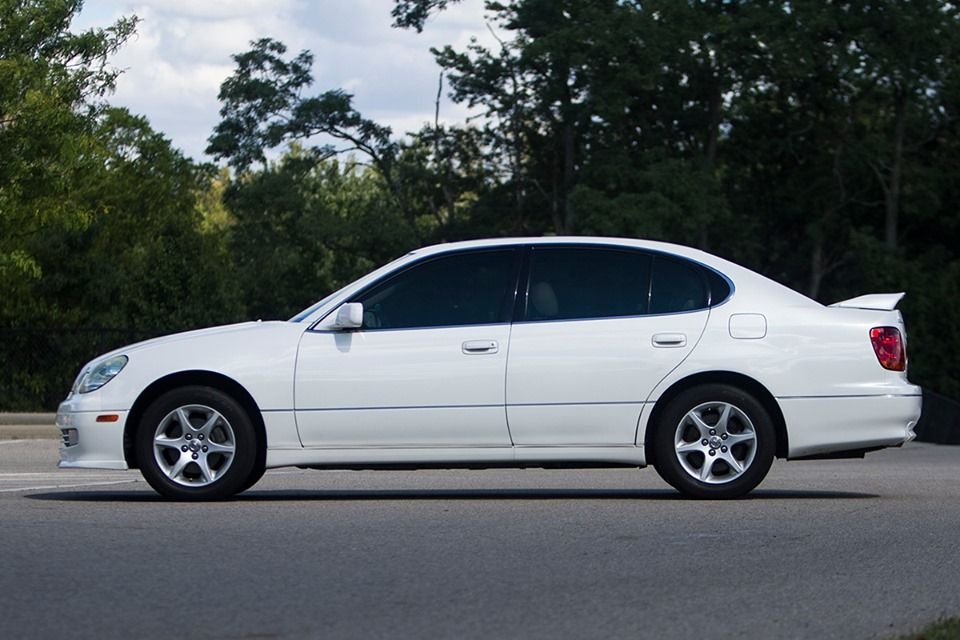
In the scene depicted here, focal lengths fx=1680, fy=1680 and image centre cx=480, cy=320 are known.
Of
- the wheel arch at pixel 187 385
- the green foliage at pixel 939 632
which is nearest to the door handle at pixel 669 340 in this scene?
the wheel arch at pixel 187 385

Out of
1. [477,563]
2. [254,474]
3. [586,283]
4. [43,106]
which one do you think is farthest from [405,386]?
[43,106]

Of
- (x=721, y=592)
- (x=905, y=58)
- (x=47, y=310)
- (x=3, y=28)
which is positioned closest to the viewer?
(x=721, y=592)

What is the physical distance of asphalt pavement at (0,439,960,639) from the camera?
20.0 feet

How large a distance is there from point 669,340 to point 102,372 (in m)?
3.51

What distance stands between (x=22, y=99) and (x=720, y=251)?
28269mm

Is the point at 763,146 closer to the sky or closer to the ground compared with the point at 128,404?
closer to the sky

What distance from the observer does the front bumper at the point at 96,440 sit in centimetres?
1029

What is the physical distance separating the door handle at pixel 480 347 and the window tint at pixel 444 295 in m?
0.17

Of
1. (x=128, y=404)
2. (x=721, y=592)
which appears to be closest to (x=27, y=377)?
(x=128, y=404)

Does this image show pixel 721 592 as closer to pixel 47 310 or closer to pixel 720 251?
pixel 47 310

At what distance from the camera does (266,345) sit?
33.8ft

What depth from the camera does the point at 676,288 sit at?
416 inches

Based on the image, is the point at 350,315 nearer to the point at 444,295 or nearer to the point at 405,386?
the point at 405,386

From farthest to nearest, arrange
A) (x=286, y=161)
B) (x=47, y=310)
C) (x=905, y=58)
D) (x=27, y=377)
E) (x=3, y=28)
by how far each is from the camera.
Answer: (x=286, y=161)
(x=905, y=58)
(x=47, y=310)
(x=27, y=377)
(x=3, y=28)
